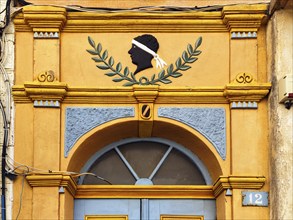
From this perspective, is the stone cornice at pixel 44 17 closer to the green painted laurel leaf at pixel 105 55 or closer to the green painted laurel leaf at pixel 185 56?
the green painted laurel leaf at pixel 105 55

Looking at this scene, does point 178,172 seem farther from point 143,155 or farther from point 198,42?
point 198,42

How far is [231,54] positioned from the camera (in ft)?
36.7

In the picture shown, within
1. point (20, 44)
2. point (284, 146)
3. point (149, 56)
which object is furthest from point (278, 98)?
point (20, 44)

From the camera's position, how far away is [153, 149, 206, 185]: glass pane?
11547 mm

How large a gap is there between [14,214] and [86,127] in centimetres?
129

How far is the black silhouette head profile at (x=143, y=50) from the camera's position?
1121cm

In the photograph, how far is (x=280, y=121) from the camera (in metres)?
10.7

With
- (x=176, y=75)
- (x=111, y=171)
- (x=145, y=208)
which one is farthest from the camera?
(x=111, y=171)

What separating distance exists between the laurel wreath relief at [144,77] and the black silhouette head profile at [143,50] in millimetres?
126

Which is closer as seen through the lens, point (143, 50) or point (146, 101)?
point (146, 101)

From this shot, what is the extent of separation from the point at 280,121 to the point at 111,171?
2.18 metres

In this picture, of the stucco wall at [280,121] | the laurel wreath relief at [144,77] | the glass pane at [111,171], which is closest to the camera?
the stucco wall at [280,121]

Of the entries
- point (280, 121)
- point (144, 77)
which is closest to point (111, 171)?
point (144, 77)

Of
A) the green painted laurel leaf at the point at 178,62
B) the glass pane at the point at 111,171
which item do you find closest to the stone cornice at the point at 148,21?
the green painted laurel leaf at the point at 178,62
